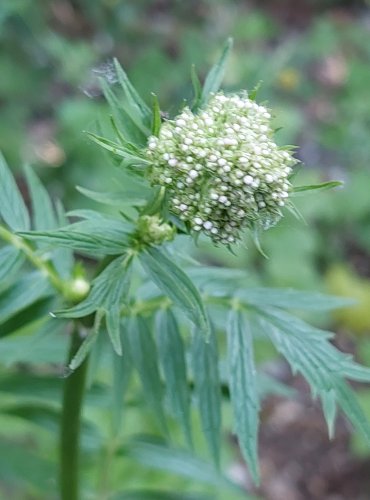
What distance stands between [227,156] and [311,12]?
5347mm

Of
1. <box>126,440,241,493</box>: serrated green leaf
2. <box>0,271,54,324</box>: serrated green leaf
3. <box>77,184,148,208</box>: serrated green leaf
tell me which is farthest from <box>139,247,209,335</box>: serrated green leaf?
<box>126,440,241,493</box>: serrated green leaf

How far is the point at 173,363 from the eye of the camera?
1.44 m

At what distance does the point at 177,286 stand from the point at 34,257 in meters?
0.35

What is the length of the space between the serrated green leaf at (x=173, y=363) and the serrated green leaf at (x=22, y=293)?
229mm

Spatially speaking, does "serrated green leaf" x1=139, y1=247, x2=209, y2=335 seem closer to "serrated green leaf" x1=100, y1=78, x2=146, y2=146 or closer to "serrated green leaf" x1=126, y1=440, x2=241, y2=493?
"serrated green leaf" x1=100, y1=78, x2=146, y2=146

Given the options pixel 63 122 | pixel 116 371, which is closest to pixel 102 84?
pixel 116 371

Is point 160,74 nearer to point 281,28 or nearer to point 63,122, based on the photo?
point 63,122

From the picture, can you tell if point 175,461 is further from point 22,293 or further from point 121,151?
point 121,151

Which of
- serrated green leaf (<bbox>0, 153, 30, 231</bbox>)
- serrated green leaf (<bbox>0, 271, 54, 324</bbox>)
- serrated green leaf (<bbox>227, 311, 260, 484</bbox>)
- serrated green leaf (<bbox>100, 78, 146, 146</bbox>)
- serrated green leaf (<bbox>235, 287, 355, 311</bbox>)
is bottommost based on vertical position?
serrated green leaf (<bbox>227, 311, 260, 484</bbox>)

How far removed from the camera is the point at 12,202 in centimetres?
138

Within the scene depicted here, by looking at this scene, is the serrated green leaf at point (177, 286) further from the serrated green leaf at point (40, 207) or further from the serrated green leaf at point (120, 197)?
the serrated green leaf at point (40, 207)

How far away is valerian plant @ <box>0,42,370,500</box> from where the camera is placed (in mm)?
1057

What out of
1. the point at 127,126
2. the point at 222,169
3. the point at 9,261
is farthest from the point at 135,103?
the point at 9,261

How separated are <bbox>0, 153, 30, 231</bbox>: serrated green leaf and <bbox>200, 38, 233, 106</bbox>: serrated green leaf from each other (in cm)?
36
